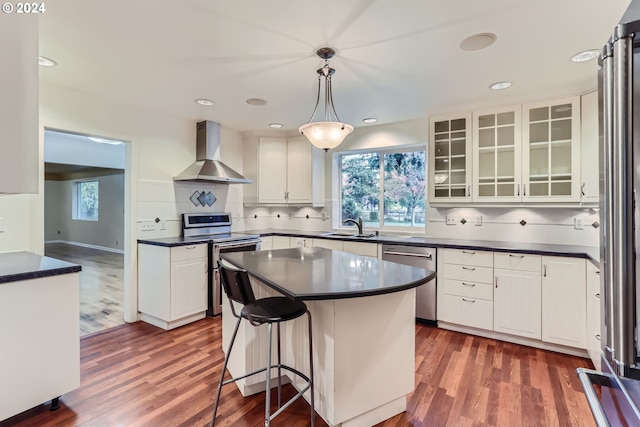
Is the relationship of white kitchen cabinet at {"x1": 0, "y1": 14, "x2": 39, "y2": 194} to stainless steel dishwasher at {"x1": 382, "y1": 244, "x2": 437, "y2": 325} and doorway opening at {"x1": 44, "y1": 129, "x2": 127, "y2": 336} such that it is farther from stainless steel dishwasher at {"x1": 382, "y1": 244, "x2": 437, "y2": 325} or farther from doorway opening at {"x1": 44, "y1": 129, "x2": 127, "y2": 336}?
stainless steel dishwasher at {"x1": 382, "y1": 244, "x2": 437, "y2": 325}

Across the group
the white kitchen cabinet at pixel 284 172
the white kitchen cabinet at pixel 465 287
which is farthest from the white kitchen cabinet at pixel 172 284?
the white kitchen cabinet at pixel 465 287

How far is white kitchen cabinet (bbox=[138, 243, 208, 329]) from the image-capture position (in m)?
3.20

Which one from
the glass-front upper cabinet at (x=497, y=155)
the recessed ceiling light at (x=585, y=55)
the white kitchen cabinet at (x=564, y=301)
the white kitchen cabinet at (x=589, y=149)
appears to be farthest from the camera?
the glass-front upper cabinet at (x=497, y=155)

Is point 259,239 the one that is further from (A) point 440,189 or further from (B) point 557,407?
(B) point 557,407

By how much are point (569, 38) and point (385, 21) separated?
1.23 metres

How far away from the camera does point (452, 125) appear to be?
3.48 m

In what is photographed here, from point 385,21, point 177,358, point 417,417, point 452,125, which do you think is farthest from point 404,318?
→ point 452,125

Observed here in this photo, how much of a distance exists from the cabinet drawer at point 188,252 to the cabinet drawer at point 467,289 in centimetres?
258

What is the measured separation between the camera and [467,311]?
3.11 metres

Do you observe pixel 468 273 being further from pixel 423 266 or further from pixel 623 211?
pixel 623 211

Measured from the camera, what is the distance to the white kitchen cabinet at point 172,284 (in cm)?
320

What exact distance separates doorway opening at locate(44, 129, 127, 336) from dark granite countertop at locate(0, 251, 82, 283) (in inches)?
52.9

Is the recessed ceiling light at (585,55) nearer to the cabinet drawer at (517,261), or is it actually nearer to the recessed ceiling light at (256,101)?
the cabinet drawer at (517,261)

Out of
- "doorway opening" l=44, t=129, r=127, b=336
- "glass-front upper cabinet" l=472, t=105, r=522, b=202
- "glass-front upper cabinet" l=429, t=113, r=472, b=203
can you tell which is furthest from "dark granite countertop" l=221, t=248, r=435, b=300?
"doorway opening" l=44, t=129, r=127, b=336
